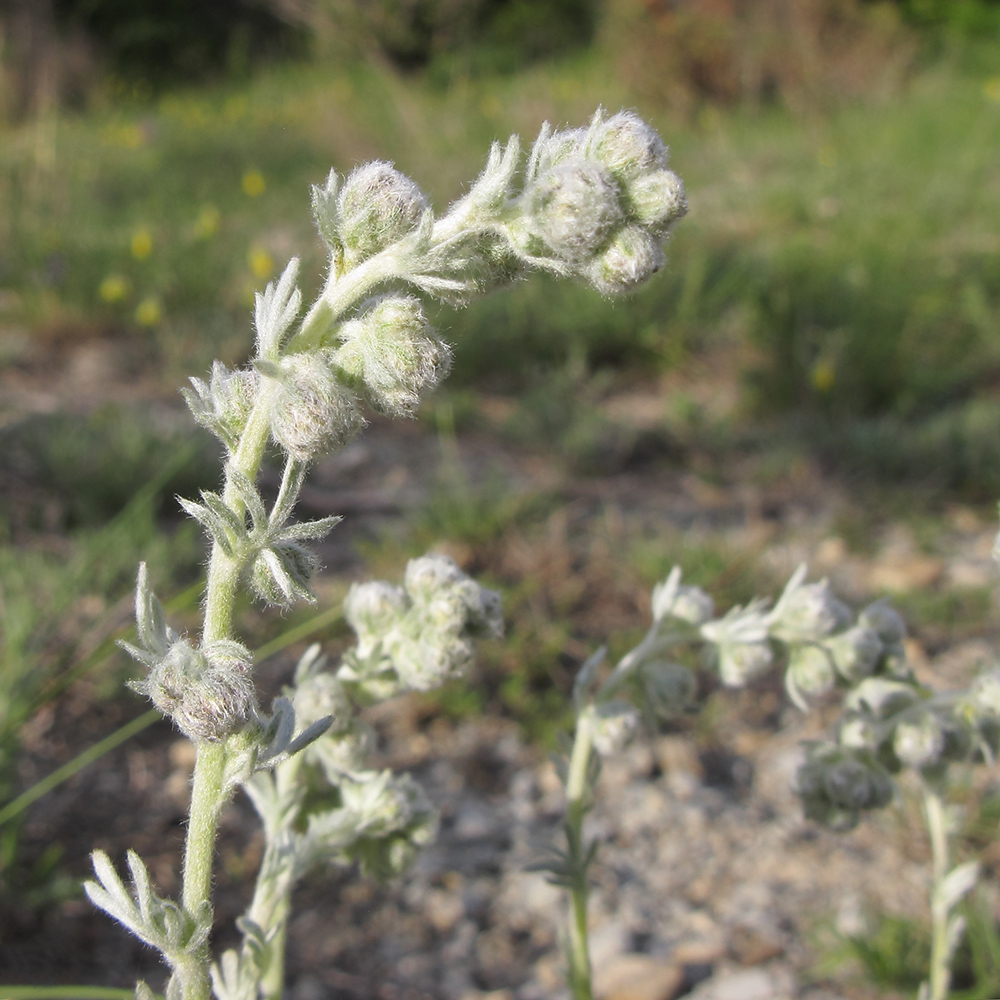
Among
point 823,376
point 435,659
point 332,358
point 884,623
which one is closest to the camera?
point 332,358

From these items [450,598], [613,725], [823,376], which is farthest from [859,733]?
[823,376]

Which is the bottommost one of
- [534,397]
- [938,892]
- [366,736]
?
[938,892]

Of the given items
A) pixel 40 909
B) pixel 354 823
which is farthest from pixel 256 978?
pixel 40 909

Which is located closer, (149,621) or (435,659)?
(149,621)

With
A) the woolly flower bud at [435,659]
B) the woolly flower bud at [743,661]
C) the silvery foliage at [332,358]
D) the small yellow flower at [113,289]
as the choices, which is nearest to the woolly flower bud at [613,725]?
the woolly flower bud at [743,661]

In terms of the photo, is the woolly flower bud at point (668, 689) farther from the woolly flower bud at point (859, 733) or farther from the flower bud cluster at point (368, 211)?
the flower bud cluster at point (368, 211)

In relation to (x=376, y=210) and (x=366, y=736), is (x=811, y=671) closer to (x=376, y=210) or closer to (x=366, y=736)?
(x=366, y=736)

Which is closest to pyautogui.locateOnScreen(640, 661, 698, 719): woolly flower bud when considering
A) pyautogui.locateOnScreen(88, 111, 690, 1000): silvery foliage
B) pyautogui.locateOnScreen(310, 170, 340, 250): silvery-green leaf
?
pyautogui.locateOnScreen(88, 111, 690, 1000): silvery foliage
